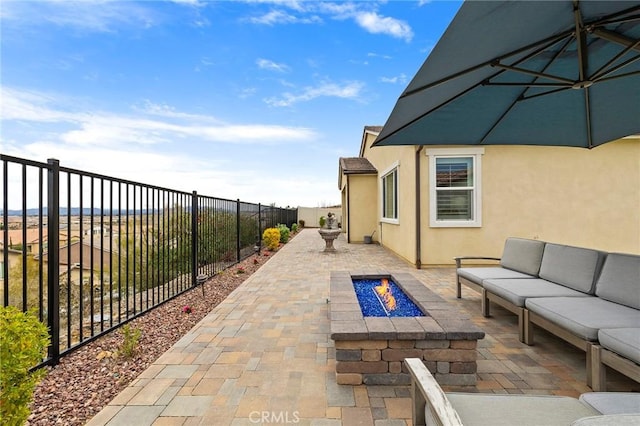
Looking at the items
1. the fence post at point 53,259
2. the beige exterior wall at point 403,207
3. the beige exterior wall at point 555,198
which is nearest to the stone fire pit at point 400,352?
the fence post at point 53,259

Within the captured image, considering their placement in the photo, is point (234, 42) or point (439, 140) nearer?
point (439, 140)

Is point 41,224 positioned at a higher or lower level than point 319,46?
lower

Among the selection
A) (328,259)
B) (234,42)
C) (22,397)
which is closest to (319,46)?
(234,42)

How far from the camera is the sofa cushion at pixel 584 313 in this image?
2.22 meters

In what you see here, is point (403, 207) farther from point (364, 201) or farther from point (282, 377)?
point (282, 377)

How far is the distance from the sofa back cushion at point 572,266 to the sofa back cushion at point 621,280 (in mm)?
90

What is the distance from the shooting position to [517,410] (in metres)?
1.35

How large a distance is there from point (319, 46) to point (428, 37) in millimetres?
3485

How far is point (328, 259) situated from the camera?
8.45 metres

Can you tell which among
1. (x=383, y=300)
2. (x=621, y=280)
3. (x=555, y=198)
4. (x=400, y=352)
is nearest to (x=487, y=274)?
(x=621, y=280)

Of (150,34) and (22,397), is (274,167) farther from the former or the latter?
(22,397)

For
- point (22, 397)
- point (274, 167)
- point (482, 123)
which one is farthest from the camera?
point (274, 167)

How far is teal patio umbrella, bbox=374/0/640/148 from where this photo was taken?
1.81 metres

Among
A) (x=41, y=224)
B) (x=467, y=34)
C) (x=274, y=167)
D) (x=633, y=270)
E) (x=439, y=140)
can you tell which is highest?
(x=274, y=167)
